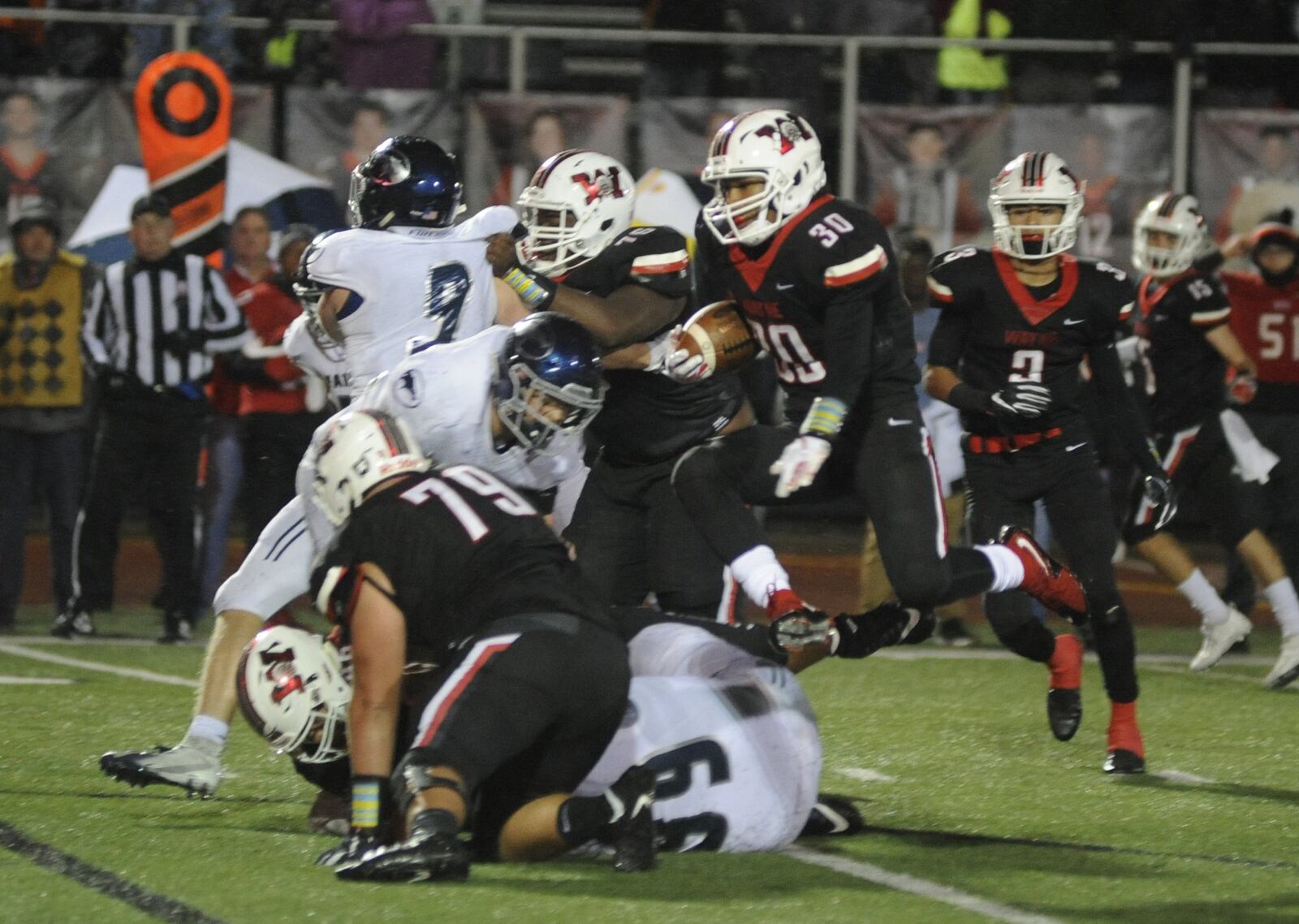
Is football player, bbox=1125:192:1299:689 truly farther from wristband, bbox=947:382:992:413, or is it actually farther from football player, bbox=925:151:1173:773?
wristband, bbox=947:382:992:413

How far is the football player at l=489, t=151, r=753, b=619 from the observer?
549 centimetres

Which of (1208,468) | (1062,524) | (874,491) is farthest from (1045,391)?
(1208,468)

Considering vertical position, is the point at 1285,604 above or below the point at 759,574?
below

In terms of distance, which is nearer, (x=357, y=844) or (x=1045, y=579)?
(x=357, y=844)

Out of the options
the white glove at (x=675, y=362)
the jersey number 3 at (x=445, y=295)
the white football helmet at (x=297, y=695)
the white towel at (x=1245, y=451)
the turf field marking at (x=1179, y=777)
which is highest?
the jersey number 3 at (x=445, y=295)

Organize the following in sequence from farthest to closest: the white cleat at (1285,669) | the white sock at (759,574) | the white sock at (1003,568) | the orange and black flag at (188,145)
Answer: the orange and black flag at (188,145) < the white cleat at (1285,669) < the white sock at (1003,568) < the white sock at (759,574)

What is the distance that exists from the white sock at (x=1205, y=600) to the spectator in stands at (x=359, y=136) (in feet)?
15.0

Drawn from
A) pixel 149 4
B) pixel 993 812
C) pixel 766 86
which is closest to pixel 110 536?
pixel 149 4

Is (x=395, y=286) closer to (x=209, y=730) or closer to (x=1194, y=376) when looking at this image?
(x=209, y=730)

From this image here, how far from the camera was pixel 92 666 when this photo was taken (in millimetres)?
7477

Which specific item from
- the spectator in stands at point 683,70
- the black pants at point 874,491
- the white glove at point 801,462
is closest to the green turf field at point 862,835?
the black pants at point 874,491

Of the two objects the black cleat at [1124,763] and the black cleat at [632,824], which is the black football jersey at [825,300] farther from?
the black cleat at [632,824]

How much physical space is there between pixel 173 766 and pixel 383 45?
247 inches

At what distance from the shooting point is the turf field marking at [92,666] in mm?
7168
